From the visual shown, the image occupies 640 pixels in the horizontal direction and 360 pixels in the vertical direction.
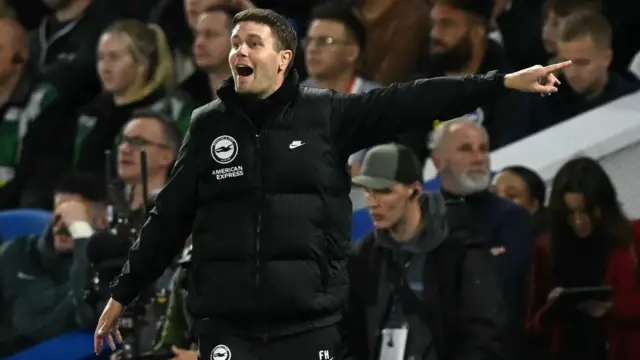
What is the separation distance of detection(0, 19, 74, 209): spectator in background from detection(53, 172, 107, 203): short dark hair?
109 cm

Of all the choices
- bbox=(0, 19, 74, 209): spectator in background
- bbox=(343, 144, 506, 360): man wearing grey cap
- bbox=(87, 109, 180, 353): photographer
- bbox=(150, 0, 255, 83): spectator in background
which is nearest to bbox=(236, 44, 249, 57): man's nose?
bbox=(343, 144, 506, 360): man wearing grey cap

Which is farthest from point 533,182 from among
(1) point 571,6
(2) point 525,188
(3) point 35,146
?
(3) point 35,146

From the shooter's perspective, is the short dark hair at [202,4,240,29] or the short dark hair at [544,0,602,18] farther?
the short dark hair at [202,4,240,29]

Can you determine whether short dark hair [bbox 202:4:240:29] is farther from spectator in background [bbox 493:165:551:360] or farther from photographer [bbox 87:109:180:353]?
spectator in background [bbox 493:165:551:360]

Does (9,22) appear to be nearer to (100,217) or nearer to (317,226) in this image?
(100,217)

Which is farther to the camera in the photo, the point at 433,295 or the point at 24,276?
the point at 24,276

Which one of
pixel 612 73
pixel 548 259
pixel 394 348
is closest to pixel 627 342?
pixel 548 259

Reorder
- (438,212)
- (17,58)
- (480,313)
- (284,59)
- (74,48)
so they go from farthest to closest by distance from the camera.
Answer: (17,58) < (74,48) < (438,212) < (480,313) < (284,59)

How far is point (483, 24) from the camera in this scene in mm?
7824

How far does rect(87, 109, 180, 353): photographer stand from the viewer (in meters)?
6.26

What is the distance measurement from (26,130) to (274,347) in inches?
190

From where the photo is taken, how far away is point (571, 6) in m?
7.81

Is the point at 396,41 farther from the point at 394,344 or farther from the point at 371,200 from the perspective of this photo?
the point at 394,344

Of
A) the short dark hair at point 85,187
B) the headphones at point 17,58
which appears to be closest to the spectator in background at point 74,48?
the headphones at point 17,58
